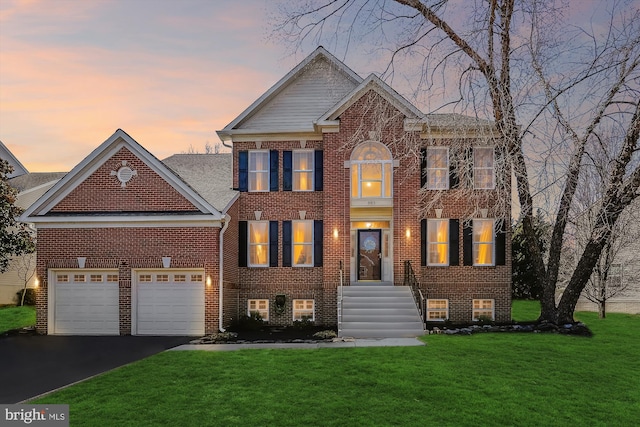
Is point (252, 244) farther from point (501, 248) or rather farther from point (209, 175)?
point (501, 248)

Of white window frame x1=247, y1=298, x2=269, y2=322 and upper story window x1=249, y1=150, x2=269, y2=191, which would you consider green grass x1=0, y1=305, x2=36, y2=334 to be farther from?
upper story window x1=249, y1=150, x2=269, y2=191

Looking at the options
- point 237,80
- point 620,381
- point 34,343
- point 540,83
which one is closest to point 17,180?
point 237,80

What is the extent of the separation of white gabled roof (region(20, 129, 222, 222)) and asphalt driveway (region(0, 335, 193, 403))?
4073mm

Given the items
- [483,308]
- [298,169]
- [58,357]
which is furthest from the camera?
[298,169]

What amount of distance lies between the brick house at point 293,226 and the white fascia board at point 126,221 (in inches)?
2.1

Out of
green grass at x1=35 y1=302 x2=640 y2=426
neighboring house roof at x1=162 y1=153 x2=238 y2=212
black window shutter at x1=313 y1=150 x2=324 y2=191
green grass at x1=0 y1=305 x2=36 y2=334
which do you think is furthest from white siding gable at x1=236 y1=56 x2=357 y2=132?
green grass at x1=0 y1=305 x2=36 y2=334

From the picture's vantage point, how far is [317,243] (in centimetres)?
1989

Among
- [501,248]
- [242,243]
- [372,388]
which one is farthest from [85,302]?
[501,248]

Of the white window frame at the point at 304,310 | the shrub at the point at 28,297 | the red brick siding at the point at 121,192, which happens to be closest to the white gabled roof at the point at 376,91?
the red brick siding at the point at 121,192

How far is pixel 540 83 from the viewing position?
11891 millimetres

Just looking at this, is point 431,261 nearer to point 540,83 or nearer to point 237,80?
point 540,83

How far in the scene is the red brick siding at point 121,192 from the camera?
17797 mm

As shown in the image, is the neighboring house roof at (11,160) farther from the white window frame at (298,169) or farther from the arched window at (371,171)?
the arched window at (371,171)

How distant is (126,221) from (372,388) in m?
11.5
